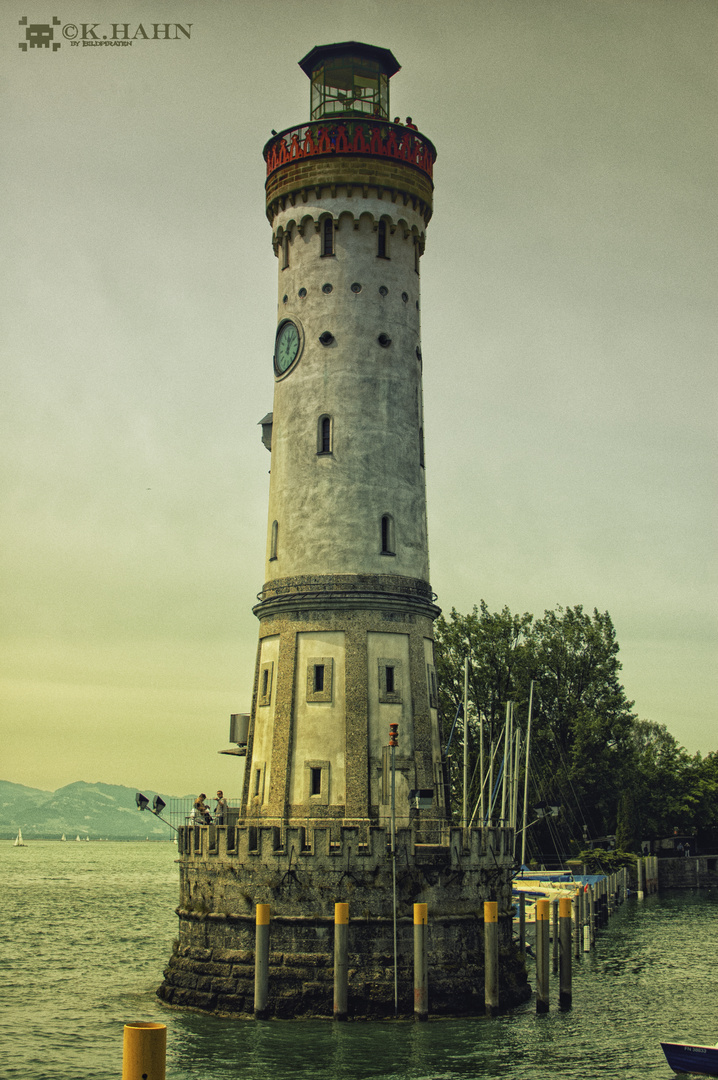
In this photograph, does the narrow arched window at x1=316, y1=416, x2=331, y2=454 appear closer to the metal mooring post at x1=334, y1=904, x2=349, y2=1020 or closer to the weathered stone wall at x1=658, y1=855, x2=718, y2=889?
the metal mooring post at x1=334, y1=904, x2=349, y2=1020

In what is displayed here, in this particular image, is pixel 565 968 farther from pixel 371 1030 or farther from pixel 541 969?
pixel 371 1030

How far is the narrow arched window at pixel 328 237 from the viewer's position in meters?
48.5

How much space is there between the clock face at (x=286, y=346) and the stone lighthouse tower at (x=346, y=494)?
105 mm

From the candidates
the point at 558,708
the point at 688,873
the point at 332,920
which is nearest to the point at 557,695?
the point at 558,708

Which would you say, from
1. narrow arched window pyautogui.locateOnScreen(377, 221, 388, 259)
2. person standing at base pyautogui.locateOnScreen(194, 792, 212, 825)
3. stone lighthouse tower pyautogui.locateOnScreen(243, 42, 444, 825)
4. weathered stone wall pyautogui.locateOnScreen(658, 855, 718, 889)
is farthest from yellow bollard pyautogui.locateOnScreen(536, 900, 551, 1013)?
weathered stone wall pyautogui.locateOnScreen(658, 855, 718, 889)

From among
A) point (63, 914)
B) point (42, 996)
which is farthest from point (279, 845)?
point (63, 914)

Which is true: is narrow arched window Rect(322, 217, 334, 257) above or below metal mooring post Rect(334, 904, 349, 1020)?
above

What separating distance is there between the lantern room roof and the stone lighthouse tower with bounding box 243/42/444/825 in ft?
9.34

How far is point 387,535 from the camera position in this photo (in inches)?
1842

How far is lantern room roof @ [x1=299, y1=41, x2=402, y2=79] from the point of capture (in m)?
51.4

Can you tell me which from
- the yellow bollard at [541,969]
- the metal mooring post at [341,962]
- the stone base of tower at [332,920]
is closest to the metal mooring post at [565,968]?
the yellow bollard at [541,969]

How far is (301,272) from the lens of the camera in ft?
161

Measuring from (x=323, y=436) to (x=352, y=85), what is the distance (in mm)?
16340

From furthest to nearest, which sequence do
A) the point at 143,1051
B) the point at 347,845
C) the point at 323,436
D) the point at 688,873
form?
the point at 688,873 → the point at 323,436 → the point at 347,845 → the point at 143,1051
